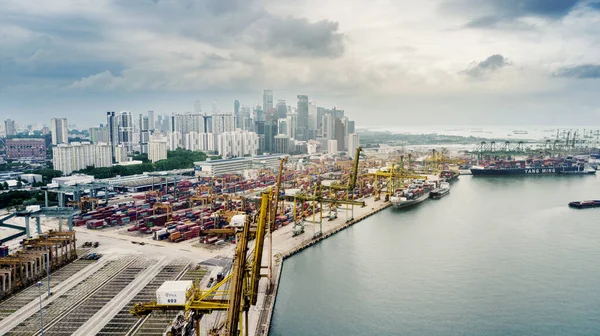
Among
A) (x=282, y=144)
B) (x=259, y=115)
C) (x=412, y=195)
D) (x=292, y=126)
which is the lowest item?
(x=412, y=195)

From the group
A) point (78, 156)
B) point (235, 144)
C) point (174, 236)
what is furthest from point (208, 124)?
point (174, 236)

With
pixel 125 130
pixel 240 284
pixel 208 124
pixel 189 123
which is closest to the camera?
pixel 240 284

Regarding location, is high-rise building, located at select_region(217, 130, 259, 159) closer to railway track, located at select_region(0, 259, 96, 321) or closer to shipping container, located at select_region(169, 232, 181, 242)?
shipping container, located at select_region(169, 232, 181, 242)

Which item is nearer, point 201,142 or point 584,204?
point 584,204

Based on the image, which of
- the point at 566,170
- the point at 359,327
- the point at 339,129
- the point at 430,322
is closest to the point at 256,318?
the point at 359,327

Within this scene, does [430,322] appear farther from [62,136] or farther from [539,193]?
[62,136]

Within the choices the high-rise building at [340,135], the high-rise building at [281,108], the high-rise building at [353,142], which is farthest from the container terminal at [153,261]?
the high-rise building at [281,108]

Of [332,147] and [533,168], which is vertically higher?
[332,147]

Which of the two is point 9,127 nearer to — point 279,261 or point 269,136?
point 269,136
